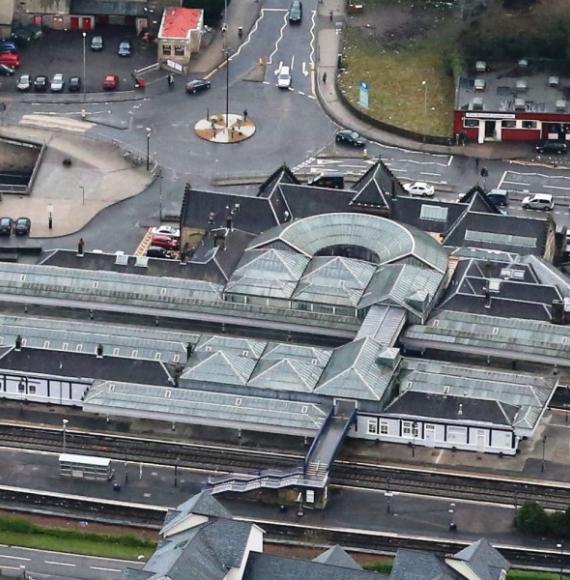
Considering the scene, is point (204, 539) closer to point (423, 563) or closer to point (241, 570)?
point (241, 570)

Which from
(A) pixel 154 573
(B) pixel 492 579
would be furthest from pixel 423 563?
(A) pixel 154 573

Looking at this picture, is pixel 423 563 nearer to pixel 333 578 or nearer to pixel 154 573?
pixel 333 578

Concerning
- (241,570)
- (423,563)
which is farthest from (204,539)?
(423,563)

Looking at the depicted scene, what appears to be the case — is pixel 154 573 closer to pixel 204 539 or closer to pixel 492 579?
pixel 204 539
